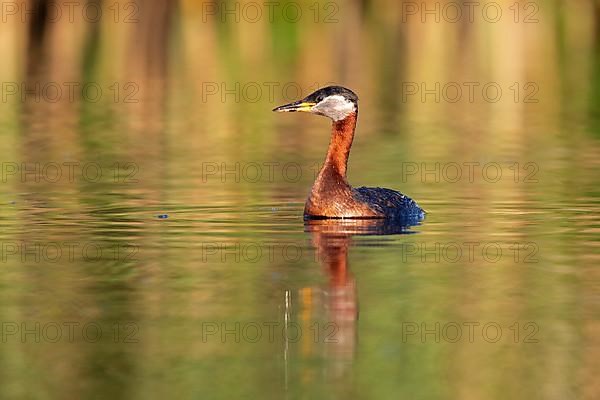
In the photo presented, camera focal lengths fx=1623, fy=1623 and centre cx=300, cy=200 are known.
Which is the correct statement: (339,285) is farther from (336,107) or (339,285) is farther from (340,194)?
(336,107)

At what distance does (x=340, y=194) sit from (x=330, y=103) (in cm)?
99

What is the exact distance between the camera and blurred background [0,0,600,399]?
823 cm

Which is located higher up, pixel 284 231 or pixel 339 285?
pixel 284 231

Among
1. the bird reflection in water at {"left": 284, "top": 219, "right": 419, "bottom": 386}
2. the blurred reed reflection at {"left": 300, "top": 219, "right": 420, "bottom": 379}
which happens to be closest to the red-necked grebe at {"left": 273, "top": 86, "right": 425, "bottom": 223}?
the blurred reed reflection at {"left": 300, "top": 219, "right": 420, "bottom": 379}

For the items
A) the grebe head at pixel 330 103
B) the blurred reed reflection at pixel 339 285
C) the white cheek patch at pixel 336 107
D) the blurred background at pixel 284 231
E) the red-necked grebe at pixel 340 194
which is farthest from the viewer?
the white cheek patch at pixel 336 107

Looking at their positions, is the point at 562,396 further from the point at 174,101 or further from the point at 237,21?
the point at 237,21

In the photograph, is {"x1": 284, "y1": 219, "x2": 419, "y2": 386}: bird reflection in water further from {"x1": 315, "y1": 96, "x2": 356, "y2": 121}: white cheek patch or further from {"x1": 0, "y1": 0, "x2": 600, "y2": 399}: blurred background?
{"x1": 315, "y1": 96, "x2": 356, "y2": 121}: white cheek patch

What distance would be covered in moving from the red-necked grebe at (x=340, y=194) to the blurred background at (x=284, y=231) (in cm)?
26

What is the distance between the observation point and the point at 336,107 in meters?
14.5

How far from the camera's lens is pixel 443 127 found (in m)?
24.2

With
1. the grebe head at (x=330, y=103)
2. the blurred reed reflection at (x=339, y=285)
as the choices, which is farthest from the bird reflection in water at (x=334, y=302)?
the grebe head at (x=330, y=103)

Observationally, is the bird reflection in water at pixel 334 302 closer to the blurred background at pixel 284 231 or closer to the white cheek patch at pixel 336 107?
the blurred background at pixel 284 231

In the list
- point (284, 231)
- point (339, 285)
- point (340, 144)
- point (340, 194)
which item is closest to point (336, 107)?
point (340, 144)

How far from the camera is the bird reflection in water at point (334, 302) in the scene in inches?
334
